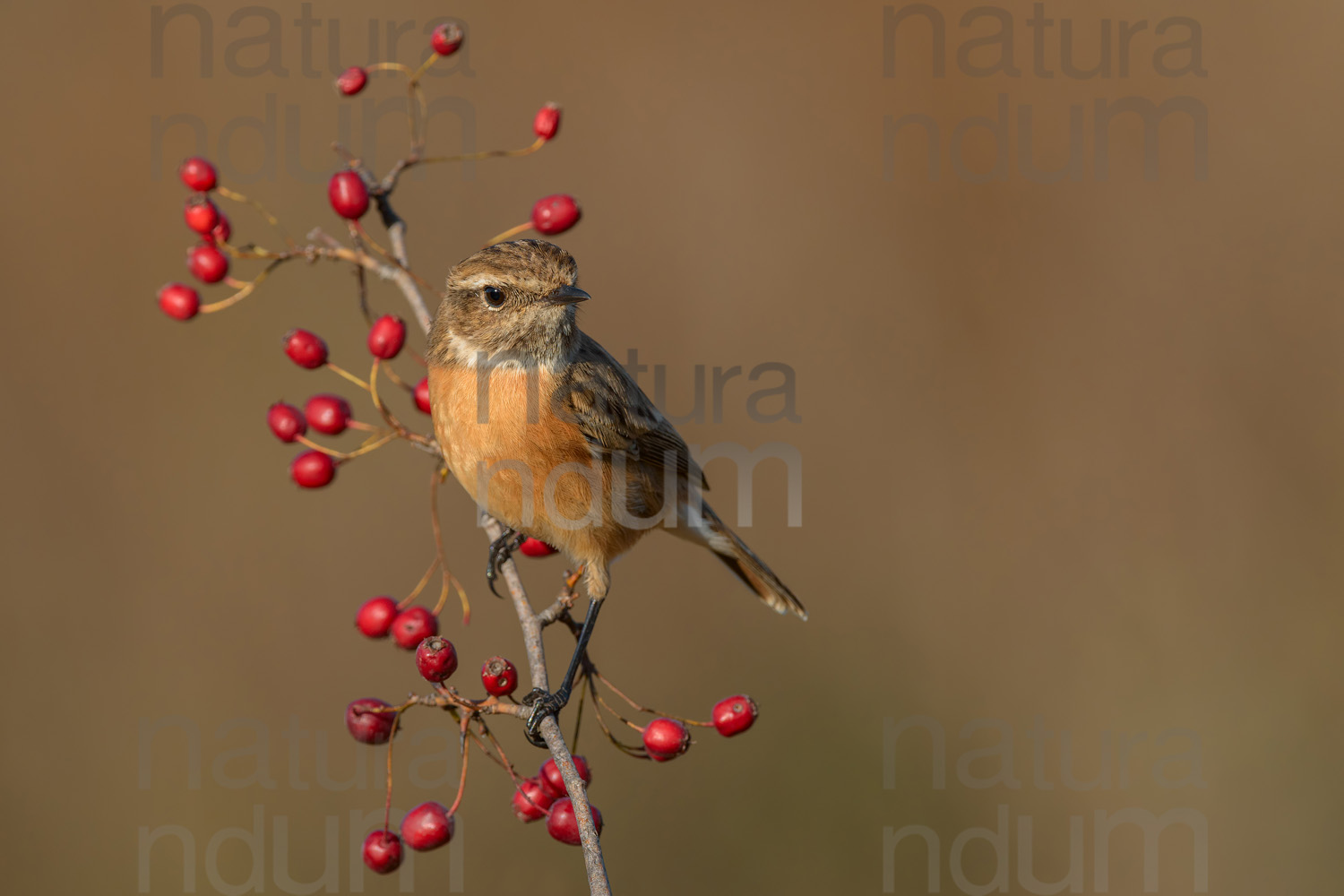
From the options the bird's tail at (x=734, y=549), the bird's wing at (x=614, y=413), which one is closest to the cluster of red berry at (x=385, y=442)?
the bird's wing at (x=614, y=413)

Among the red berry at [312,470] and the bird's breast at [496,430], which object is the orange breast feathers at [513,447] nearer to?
the bird's breast at [496,430]

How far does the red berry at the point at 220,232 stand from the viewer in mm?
4336

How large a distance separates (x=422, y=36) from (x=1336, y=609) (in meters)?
8.13

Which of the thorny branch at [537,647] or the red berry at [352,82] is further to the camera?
the red berry at [352,82]

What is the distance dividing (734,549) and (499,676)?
2.52m

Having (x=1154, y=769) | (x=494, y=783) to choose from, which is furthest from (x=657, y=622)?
(x=1154, y=769)

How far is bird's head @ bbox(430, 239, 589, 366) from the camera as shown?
14.7 feet

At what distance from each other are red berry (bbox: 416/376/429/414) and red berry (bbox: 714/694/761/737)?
2.06m

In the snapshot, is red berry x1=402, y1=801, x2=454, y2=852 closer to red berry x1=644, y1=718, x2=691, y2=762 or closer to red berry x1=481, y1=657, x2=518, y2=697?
red berry x1=481, y1=657, x2=518, y2=697

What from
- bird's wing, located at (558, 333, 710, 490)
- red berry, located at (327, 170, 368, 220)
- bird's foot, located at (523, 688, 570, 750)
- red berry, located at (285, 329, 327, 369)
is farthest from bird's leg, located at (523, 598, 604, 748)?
red berry, located at (327, 170, 368, 220)

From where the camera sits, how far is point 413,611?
396cm

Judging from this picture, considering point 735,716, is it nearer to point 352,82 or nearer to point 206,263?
point 206,263

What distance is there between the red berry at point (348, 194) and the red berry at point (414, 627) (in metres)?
1.54

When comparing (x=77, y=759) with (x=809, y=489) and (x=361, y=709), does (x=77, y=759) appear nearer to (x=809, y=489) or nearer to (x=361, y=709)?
(x=361, y=709)
